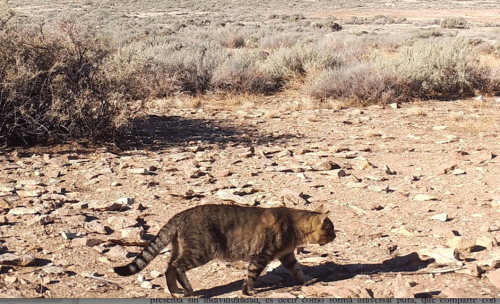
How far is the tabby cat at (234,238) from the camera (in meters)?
4.43

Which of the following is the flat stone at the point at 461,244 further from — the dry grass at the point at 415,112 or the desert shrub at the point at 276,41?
the desert shrub at the point at 276,41

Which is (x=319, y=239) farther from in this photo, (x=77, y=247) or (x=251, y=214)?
(x=77, y=247)

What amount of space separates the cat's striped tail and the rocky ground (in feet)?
1.38

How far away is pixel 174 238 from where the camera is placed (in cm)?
451

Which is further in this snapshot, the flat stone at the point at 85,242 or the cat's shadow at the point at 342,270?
the flat stone at the point at 85,242

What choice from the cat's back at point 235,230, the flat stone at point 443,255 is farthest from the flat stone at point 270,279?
the flat stone at point 443,255

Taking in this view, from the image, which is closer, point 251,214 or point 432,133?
point 251,214

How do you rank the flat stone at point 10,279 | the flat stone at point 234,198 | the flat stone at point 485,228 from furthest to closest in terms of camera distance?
1. the flat stone at point 234,198
2. the flat stone at point 485,228
3. the flat stone at point 10,279

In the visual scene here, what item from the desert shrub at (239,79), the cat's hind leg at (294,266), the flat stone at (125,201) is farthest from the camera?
the desert shrub at (239,79)

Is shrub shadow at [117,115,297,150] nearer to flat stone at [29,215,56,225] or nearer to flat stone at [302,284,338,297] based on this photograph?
flat stone at [29,215,56,225]

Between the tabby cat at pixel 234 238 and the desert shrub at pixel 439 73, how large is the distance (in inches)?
368

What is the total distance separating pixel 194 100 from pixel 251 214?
8.11m

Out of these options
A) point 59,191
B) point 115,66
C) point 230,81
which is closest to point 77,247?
point 59,191

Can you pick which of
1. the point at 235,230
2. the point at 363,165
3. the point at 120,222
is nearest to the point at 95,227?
the point at 120,222
